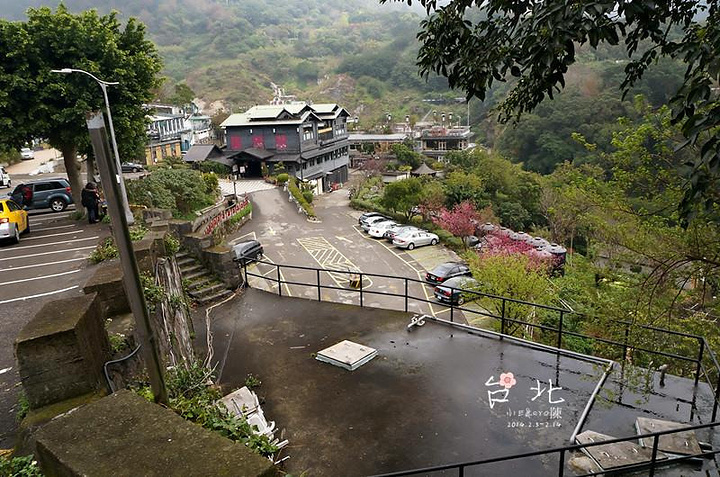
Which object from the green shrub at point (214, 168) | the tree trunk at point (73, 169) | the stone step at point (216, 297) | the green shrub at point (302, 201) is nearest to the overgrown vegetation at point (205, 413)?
the stone step at point (216, 297)

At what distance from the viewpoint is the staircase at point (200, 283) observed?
13.7 m

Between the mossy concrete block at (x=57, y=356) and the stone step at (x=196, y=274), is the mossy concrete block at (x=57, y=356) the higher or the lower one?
the higher one

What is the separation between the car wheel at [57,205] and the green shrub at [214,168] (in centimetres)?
2328

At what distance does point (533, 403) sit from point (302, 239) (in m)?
24.8

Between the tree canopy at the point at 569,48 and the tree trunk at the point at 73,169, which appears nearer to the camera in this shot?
the tree canopy at the point at 569,48

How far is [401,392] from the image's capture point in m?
8.06

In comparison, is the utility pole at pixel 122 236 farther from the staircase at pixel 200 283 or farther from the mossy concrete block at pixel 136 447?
the staircase at pixel 200 283

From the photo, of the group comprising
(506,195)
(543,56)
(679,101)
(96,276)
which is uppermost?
(543,56)

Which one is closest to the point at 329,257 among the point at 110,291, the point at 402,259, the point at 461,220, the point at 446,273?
the point at 402,259

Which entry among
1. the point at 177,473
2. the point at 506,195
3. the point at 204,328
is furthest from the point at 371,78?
the point at 177,473

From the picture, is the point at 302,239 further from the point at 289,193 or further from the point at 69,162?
the point at 69,162

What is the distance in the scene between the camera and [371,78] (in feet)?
425

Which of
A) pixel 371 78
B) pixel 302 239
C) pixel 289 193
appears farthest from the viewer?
pixel 371 78

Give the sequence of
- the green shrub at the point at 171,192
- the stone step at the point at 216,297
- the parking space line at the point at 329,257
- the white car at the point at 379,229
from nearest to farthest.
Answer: the stone step at the point at 216,297, the green shrub at the point at 171,192, the parking space line at the point at 329,257, the white car at the point at 379,229
